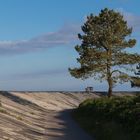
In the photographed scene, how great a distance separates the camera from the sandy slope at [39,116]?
93.5ft

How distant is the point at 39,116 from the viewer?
165 ft

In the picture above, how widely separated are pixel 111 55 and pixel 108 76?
2.71 m

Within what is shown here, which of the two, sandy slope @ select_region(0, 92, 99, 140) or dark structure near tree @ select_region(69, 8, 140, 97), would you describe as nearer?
sandy slope @ select_region(0, 92, 99, 140)

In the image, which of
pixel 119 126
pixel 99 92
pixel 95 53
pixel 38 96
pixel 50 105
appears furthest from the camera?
pixel 99 92

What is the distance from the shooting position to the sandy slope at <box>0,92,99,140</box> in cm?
2851

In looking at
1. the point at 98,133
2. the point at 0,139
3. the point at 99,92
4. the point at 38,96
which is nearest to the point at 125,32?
the point at 38,96

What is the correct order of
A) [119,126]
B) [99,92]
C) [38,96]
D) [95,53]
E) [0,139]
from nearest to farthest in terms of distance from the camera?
[0,139] < [119,126] < [95,53] < [38,96] < [99,92]

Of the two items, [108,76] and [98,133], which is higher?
[108,76]

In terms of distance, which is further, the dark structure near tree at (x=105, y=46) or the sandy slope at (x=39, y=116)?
the dark structure near tree at (x=105, y=46)

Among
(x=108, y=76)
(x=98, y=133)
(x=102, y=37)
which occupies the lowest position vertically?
(x=98, y=133)

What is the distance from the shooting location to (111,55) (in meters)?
65.1

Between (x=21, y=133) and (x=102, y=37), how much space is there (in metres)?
37.7

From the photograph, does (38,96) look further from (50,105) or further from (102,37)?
(102,37)

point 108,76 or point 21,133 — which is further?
point 108,76
